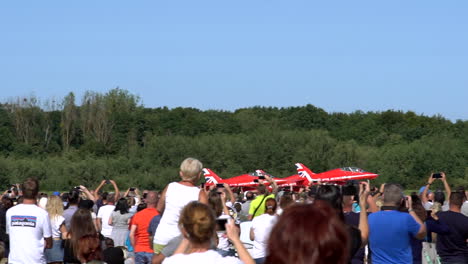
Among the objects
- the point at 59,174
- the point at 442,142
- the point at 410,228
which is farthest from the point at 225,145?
the point at 410,228

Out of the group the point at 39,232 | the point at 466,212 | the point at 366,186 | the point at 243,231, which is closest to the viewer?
the point at 366,186

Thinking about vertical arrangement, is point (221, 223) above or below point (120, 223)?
above

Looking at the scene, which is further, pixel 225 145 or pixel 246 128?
pixel 246 128

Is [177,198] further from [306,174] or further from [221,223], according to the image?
[306,174]

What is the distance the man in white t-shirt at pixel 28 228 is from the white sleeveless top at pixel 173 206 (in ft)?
5.03

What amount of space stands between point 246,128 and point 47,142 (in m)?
25.0

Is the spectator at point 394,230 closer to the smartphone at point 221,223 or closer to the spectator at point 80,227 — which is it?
the smartphone at point 221,223

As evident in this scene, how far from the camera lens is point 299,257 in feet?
7.86

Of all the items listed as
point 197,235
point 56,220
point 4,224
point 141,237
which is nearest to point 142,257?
point 141,237

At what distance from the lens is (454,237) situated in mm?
8180

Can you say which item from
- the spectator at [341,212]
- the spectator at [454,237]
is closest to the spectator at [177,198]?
the spectator at [341,212]

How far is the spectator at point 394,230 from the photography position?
20.2ft

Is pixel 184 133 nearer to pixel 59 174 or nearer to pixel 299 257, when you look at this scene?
pixel 59 174

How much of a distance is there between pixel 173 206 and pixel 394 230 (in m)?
1.94
